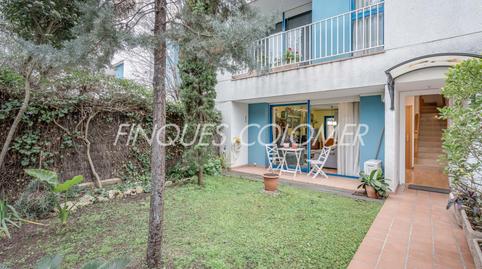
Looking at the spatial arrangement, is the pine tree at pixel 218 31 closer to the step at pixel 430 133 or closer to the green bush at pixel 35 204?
the green bush at pixel 35 204

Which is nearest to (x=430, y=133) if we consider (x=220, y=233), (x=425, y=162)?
(x=425, y=162)

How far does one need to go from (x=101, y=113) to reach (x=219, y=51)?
4792mm

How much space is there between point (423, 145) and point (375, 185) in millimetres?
6727

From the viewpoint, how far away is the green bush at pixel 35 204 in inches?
164

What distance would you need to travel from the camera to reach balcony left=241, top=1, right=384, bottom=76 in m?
6.09

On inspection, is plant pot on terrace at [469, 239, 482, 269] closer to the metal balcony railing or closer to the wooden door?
the metal balcony railing

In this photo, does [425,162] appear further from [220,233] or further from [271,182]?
[220,233]

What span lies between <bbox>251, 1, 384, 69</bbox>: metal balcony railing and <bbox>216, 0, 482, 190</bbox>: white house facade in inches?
1.2

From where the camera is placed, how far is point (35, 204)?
4.23 m

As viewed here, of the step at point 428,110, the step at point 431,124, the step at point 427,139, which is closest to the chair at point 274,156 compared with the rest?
the step at point 427,139

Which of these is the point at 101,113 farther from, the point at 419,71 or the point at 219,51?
the point at 419,71

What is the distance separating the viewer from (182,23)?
2.95 metres

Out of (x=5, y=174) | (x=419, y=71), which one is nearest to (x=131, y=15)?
(x=5, y=174)

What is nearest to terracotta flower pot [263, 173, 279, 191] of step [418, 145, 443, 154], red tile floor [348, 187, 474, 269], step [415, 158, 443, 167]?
red tile floor [348, 187, 474, 269]
